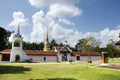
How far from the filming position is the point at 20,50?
173 ft

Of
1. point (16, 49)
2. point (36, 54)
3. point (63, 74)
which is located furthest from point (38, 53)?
point (63, 74)

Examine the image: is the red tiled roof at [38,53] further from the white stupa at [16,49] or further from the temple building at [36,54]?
the white stupa at [16,49]

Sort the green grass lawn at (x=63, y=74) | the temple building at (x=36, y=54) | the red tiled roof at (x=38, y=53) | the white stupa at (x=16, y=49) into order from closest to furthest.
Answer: the green grass lawn at (x=63, y=74) → the white stupa at (x=16, y=49) → the temple building at (x=36, y=54) → the red tiled roof at (x=38, y=53)

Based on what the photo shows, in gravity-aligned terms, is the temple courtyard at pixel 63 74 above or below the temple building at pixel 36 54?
below

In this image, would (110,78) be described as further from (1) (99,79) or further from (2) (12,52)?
(2) (12,52)

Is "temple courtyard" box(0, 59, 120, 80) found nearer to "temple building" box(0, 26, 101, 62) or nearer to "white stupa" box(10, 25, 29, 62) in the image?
"white stupa" box(10, 25, 29, 62)

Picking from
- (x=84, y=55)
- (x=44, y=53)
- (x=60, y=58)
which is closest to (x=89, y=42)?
(x=84, y=55)

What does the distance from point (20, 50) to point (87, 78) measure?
131 feet

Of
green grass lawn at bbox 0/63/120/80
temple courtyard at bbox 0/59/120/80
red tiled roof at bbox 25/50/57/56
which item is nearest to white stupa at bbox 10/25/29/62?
red tiled roof at bbox 25/50/57/56

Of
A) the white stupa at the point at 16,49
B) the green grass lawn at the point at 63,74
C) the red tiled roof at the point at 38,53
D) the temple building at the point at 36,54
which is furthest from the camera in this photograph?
the red tiled roof at the point at 38,53

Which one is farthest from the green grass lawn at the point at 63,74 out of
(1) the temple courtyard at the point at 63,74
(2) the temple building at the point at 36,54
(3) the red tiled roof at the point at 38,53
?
(3) the red tiled roof at the point at 38,53

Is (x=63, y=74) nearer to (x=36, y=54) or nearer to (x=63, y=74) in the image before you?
(x=63, y=74)

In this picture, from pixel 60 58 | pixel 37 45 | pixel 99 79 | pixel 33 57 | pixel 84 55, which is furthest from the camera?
pixel 37 45

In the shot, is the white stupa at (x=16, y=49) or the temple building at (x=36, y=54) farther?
the temple building at (x=36, y=54)
